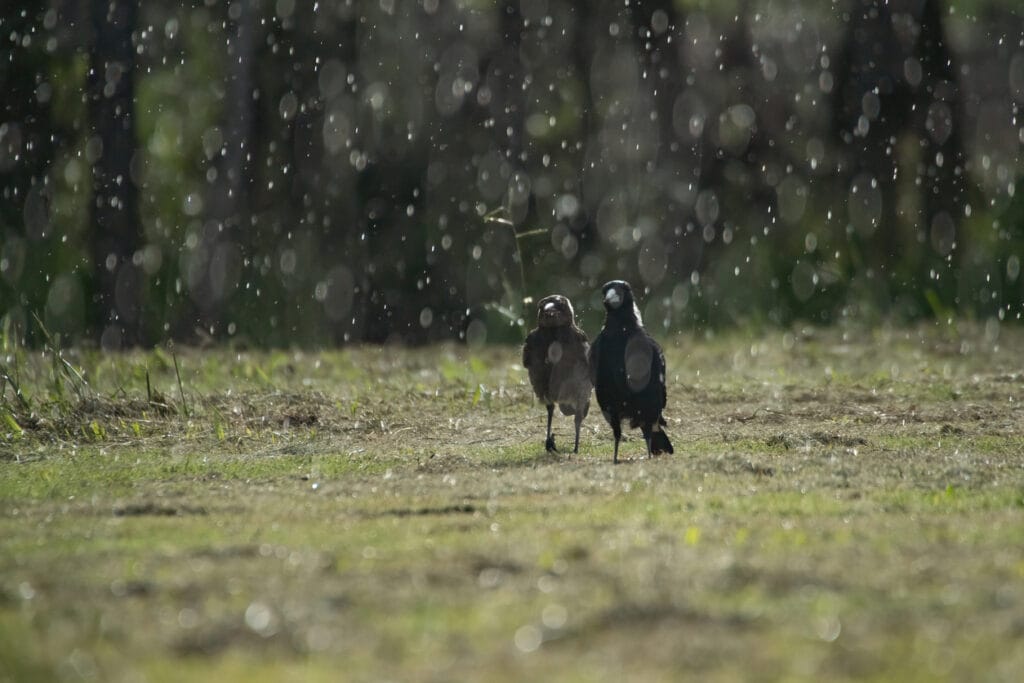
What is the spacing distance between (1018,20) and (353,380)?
470 inches

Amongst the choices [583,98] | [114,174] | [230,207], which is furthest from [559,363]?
[583,98]

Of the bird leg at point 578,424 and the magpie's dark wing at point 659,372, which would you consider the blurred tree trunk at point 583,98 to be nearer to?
the bird leg at point 578,424

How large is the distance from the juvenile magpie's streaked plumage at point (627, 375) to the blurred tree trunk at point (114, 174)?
810cm

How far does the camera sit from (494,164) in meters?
16.8

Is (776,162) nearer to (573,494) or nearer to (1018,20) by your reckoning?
(1018,20)

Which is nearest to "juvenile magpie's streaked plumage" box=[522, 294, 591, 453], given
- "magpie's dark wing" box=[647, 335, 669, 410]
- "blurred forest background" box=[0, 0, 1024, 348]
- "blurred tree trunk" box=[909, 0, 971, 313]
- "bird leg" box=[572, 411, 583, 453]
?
"bird leg" box=[572, 411, 583, 453]

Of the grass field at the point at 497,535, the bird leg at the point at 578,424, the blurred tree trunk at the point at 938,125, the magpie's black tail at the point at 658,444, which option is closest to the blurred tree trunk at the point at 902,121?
the blurred tree trunk at the point at 938,125

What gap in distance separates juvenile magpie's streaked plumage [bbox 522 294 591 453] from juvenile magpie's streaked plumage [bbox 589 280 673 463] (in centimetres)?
32

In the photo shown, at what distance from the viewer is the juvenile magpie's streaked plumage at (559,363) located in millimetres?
7891

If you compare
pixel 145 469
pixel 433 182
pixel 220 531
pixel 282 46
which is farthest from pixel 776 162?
pixel 220 531

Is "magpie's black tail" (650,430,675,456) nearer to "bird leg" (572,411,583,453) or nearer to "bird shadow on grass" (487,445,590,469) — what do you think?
"bird shadow on grass" (487,445,590,469)

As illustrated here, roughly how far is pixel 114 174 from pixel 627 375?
8.81 m

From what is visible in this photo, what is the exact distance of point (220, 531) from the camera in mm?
5117

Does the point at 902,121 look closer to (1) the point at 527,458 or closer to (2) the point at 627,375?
(2) the point at 627,375
